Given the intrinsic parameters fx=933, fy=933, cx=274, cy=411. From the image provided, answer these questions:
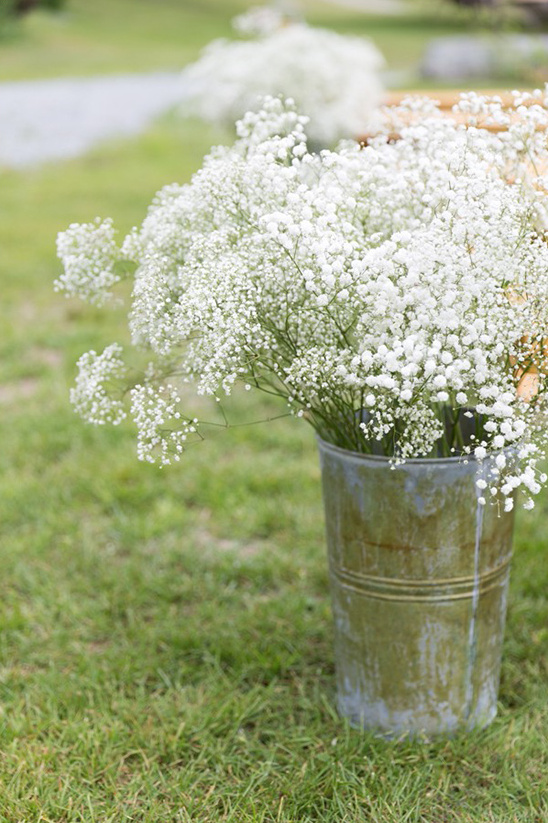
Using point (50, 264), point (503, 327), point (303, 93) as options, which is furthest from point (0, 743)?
point (303, 93)

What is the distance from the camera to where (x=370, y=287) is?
1.93m

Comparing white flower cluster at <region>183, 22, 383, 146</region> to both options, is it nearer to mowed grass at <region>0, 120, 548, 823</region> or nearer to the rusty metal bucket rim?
mowed grass at <region>0, 120, 548, 823</region>

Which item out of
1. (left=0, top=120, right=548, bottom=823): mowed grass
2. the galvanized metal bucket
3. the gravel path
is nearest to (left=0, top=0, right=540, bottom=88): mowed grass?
the gravel path

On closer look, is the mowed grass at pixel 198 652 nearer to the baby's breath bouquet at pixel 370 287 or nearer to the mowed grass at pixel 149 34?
the baby's breath bouquet at pixel 370 287

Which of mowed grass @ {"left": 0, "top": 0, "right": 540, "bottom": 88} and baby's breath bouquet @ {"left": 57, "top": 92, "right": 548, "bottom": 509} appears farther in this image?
mowed grass @ {"left": 0, "top": 0, "right": 540, "bottom": 88}

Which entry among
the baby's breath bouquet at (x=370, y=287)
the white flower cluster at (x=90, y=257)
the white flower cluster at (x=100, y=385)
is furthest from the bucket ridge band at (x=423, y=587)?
the white flower cluster at (x=90, y=257)

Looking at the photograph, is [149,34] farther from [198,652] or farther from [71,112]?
[198,652]

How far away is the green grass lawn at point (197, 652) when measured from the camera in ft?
7.84

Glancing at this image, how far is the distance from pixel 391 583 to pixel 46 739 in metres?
1.06

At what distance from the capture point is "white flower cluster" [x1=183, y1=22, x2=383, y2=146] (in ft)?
25.6

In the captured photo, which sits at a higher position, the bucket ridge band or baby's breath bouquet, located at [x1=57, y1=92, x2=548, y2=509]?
baby's breath bouquet, located at [x1=57, y1=92, x2=548, y2=509]

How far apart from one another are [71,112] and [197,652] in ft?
46.1

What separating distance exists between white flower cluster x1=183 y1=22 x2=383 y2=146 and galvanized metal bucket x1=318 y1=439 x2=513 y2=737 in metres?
5.72

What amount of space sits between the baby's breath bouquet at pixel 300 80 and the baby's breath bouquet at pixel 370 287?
550 cm
